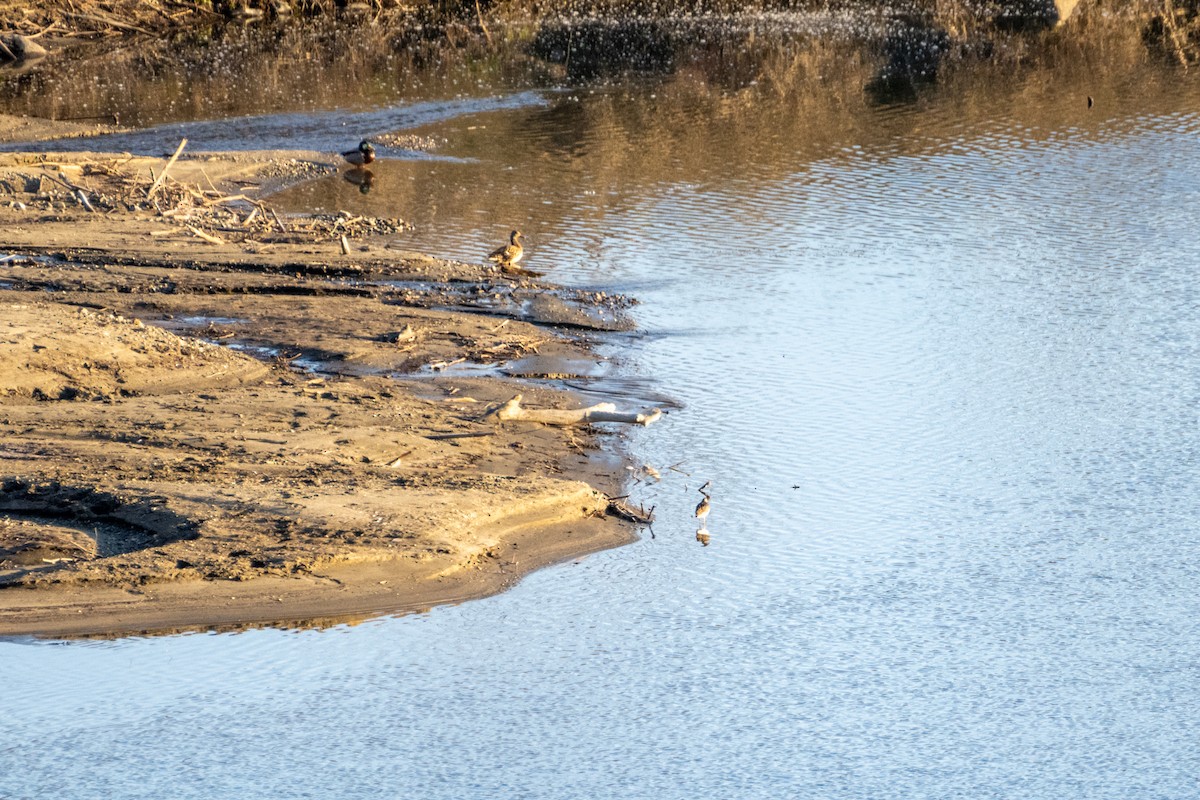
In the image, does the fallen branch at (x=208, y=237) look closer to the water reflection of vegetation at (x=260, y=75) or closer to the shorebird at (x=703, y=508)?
the shorebird at (x=703, y=508)

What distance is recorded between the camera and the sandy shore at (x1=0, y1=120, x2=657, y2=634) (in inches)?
269

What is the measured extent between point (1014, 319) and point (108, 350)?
21.9 ft

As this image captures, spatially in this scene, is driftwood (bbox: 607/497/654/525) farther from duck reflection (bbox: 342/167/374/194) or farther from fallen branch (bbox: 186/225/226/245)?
duck reflection (bbox: 342/167/374/194)

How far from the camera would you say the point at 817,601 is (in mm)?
7016

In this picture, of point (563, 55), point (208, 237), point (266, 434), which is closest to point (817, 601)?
point (266, 434)

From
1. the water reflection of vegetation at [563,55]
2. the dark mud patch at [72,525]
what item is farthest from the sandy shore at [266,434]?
the water reflection of vegetation at [563,55]

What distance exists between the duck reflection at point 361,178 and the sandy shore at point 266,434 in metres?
3.75

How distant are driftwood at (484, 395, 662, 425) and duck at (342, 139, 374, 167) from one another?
940 centimetres

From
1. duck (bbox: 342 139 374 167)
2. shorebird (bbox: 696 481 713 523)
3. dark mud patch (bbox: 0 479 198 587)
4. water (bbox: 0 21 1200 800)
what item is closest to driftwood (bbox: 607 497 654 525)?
water (bbox: 0 21 1200 800)

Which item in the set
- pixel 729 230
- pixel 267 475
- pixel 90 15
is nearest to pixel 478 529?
pixel 267 475

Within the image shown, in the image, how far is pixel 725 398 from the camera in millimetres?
10016

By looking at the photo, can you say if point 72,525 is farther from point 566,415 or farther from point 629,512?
point 566,415

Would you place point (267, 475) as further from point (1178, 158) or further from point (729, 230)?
point (1178, 158)

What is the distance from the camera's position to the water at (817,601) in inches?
222
